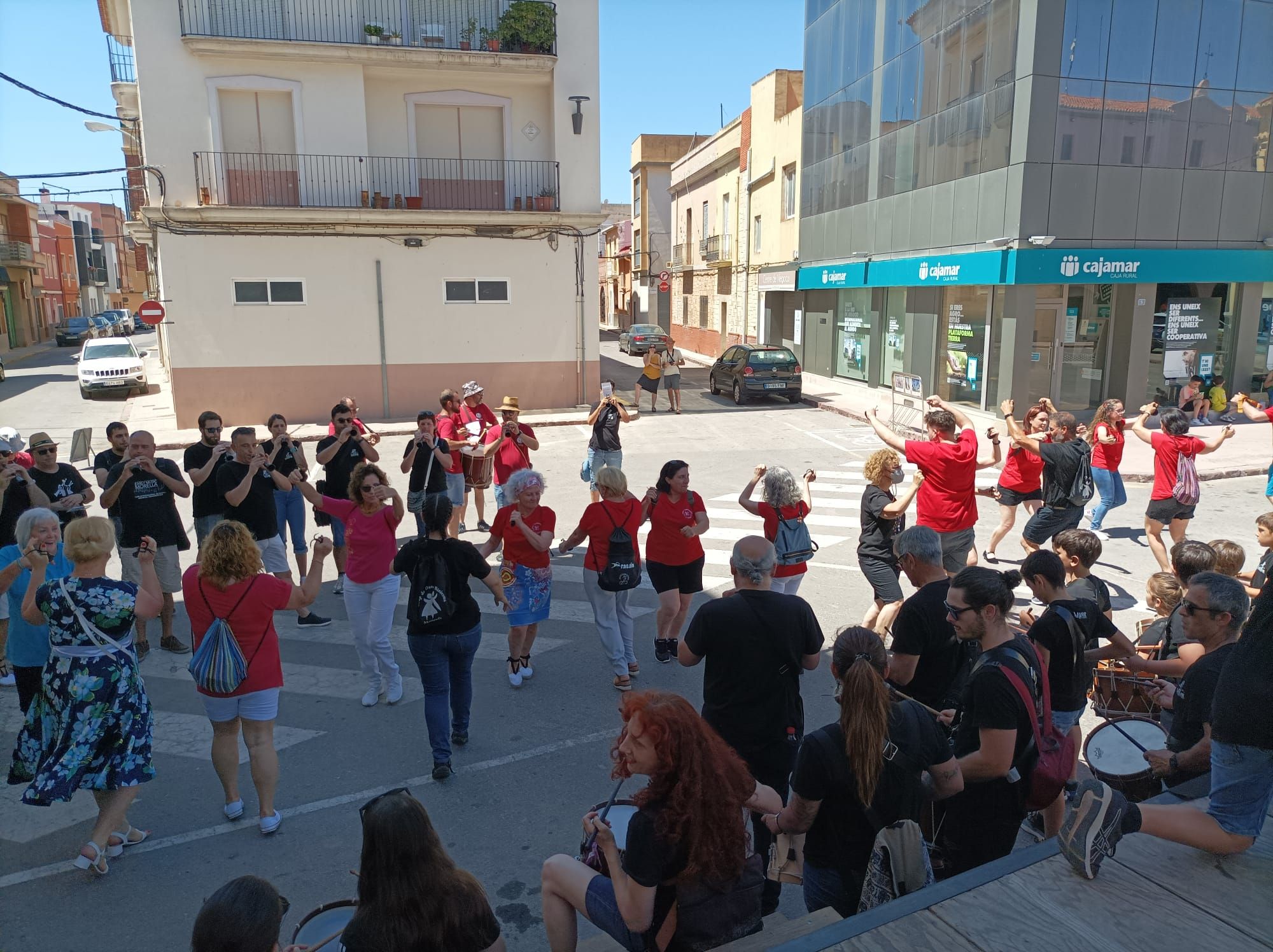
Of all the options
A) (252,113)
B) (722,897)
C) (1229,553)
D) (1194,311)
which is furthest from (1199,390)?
(252,113)

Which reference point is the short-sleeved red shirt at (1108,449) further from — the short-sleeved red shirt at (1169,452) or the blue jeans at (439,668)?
the blue jeans at (439,668)

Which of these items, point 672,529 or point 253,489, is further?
point 253,489

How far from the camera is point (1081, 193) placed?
60.9 ft

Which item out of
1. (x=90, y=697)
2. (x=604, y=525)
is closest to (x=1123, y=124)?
(x=604, y=525)

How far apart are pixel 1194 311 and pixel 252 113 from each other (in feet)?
69.9

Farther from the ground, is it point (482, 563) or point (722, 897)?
point (482, 563)

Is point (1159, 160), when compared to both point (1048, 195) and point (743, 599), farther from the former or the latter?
point (743, 599)

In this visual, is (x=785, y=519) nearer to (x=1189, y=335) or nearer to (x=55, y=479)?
(x=55, y=479)

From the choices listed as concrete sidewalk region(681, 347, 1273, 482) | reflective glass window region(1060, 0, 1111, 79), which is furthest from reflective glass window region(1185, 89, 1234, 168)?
concrete sidewalk region(681, 347, 1273, 482)

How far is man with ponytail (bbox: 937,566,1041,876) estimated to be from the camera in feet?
11.7

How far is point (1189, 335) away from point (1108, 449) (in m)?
12.8

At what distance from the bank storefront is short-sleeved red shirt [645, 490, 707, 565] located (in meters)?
A: 14.3

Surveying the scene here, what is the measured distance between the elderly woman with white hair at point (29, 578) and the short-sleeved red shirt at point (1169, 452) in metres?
9.17

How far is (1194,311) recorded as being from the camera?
65.7ft
